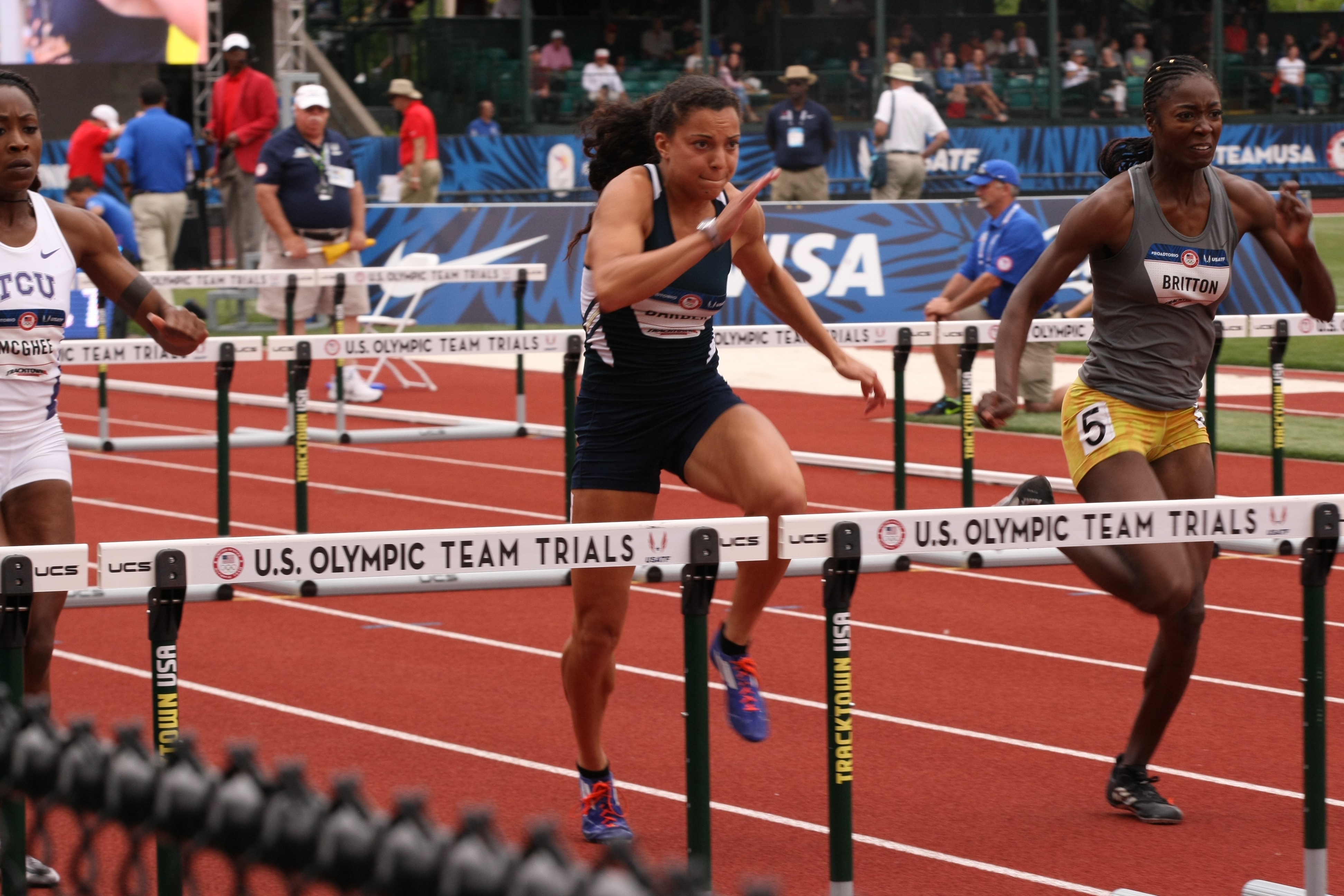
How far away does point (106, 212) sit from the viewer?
14.9 m

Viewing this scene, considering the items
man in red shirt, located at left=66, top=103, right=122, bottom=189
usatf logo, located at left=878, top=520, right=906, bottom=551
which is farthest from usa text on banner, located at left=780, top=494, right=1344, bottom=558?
man in red shirt, located at left=66, top=103, right=122, bottom=189

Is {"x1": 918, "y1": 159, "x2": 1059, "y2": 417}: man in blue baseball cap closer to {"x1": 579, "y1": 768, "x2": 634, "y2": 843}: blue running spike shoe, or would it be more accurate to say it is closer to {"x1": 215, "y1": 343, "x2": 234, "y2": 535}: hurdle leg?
{"x1": 215, "y1": 343, "x2": 234, "y2": 535}: hurdle leg

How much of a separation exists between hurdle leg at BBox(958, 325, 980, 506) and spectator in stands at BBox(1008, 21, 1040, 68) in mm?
22410

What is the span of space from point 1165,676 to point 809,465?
234 inches

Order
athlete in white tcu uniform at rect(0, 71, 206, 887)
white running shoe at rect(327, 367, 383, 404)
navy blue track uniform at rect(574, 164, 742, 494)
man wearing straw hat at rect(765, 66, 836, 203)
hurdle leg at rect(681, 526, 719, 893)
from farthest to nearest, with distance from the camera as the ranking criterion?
man wearing straw hat at rect(765, 66, 836, 203) → white running shoe at rect(327, 367, 383, 404) → navy blue track uniform at rect(574, 164, 742, 494) → athlete in white tcu uniform at rect(0, 71, 206, 887) → hurdle leg at rect(681, 526, 719, 893)

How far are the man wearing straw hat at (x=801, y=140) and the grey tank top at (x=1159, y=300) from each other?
13817mm

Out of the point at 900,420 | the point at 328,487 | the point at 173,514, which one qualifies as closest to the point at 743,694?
the point at 900,420

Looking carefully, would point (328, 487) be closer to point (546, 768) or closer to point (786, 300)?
point (546, 768)

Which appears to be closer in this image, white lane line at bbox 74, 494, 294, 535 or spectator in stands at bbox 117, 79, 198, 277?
white lane line at bbox 74, 494, 294, 535

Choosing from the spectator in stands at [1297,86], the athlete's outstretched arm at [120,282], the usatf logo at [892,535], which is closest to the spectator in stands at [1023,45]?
the spectator in stands at [1297,86]

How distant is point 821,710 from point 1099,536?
2.56m

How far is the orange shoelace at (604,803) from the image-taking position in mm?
4746

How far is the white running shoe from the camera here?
1299cm

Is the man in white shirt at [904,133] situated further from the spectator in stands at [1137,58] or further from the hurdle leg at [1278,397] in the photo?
the hurdle leg at [1278,397]
